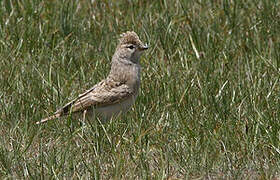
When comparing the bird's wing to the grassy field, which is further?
the bird's wing

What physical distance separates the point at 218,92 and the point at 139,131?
1.31 metres

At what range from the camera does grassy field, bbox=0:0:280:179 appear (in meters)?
6.23

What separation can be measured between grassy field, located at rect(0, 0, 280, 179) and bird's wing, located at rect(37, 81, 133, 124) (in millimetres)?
134

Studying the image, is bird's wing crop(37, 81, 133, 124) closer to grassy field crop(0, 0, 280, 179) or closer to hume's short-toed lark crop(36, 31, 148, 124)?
hume's short-toed lark crop(36, 31, 148, 124)

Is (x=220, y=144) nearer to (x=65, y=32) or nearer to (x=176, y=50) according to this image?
(x=176, y=50)

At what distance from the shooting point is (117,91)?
721cm

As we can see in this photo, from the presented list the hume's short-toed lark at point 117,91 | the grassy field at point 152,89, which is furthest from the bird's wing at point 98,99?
the grassy field at point 152,89

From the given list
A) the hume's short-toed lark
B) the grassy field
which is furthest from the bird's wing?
the grassy field

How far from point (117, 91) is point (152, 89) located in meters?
0.68

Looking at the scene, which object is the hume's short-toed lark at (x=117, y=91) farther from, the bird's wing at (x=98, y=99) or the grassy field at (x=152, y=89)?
the grassy field at (x=152, y=89)

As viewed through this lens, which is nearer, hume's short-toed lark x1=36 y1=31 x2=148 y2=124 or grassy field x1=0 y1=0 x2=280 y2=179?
grassy field x1=0 y1=0 x2=280 y2=179

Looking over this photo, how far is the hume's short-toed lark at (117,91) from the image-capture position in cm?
719

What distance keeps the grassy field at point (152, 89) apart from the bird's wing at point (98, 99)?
13 cm

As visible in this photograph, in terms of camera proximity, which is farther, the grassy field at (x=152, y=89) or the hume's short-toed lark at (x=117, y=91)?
the hume's short-toed lark at (x=117, y=91)
